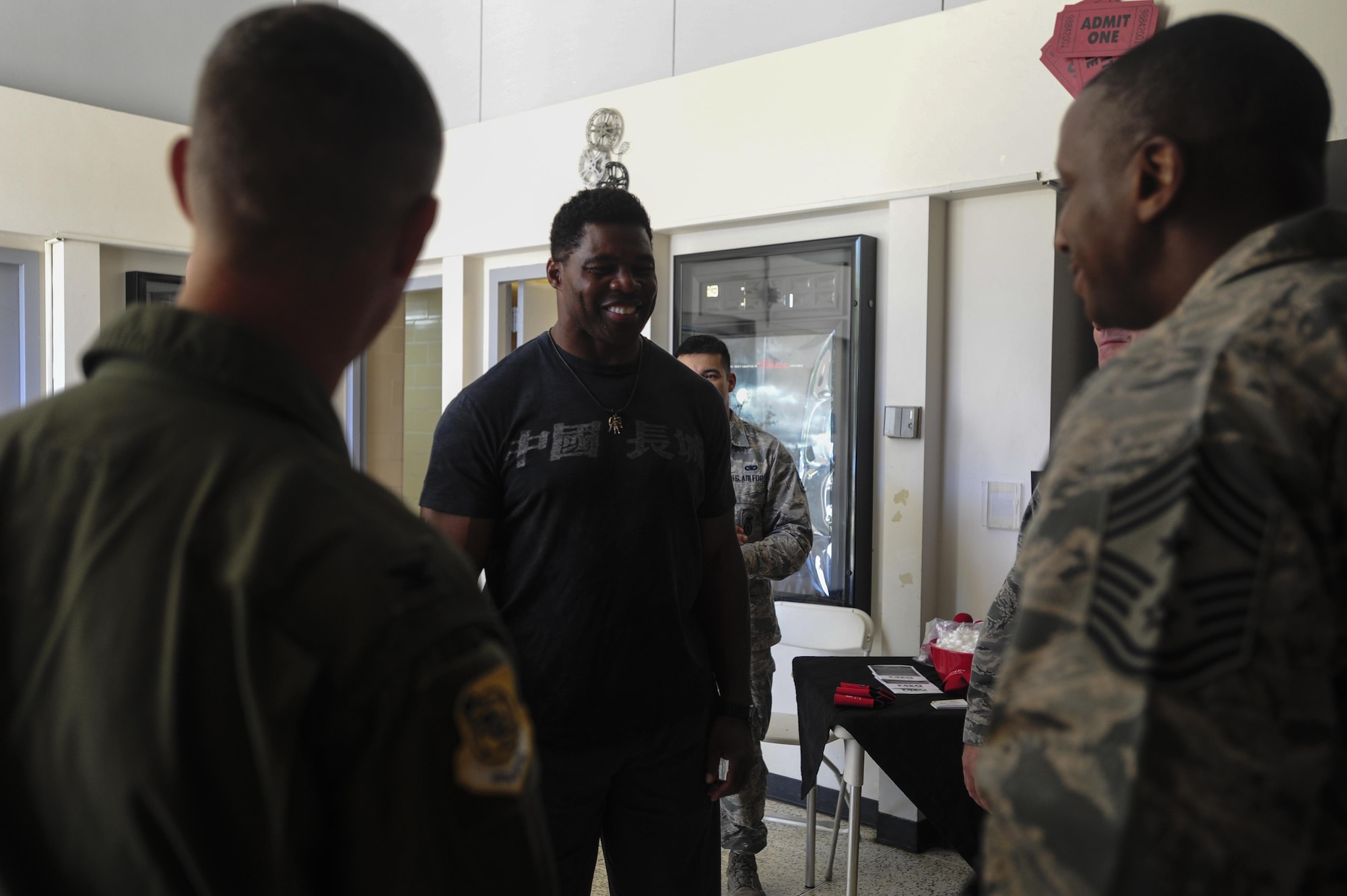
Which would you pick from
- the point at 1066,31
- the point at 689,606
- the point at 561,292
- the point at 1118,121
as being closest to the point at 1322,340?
the point at 1118,121

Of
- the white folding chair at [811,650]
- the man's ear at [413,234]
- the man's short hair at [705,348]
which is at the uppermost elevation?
the man's short hair at [705,348]

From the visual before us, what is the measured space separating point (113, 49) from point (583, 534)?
16.6 feet

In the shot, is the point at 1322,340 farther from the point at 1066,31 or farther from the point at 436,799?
the point at 1066,31

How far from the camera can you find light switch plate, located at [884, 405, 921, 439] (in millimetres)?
3477

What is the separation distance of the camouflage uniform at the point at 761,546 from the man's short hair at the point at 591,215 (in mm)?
1306

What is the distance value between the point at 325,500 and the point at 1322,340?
2.29ft

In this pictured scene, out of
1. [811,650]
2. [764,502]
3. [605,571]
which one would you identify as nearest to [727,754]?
[605,571]

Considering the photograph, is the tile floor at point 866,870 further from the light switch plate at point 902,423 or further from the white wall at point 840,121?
the white wall at point 840,121

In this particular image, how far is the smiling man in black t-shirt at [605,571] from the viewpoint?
5.64 ft

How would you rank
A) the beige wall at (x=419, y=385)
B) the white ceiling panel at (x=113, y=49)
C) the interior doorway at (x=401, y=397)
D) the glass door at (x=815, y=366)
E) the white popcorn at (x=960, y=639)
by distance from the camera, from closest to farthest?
the white popcorn at (x=960, y=639)
the glass door at (x=815, y=366)
the white ceiling panel at (x=113, y=49)
the interior doorway at (x=401, y=397)
the beige wall at (x=419, y=385)

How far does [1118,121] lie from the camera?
866mm

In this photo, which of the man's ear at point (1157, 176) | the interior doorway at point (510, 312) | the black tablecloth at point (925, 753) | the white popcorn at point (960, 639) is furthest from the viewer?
the interior doorway at point (510, 312)

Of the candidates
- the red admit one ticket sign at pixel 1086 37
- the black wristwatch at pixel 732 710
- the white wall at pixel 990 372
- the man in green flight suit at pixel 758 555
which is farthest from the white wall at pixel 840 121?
the black wristwatch at pixel 732 710

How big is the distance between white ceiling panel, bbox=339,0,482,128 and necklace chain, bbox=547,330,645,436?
3.72m
